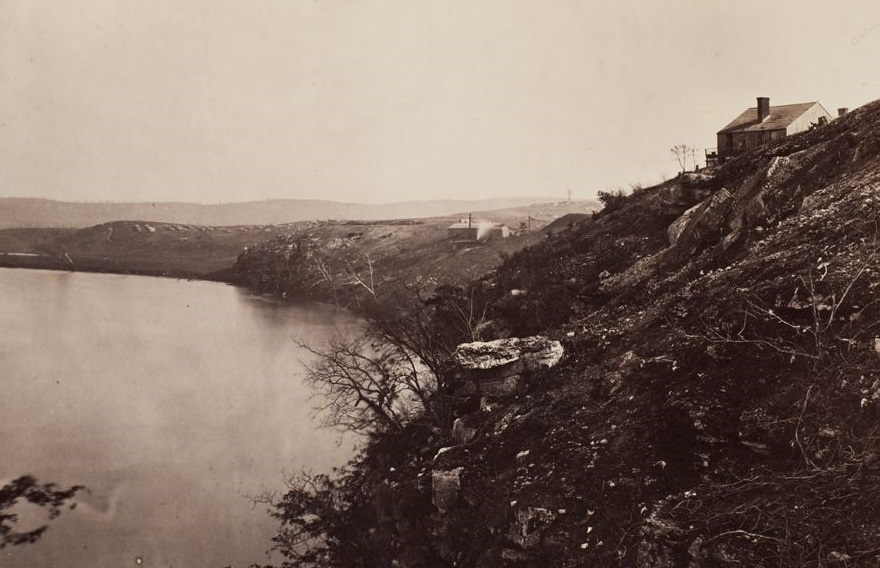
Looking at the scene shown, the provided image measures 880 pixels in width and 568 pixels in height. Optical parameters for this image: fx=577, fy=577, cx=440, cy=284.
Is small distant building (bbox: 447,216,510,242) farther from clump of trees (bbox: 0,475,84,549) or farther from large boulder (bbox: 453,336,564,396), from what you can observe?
clump of trees (bbox: 0,475,84,549)

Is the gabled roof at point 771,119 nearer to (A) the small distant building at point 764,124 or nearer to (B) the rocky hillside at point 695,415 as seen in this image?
(A) the small distant building at point 764,124

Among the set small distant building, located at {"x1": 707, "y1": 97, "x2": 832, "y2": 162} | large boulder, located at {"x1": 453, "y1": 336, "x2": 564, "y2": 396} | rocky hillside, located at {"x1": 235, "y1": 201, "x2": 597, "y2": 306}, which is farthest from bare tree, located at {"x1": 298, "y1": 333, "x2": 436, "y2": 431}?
small distant building, located at {"x1": 707, "y1": 97, "x2": 832, "y2": 162}

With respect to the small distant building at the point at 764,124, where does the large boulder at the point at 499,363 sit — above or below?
below

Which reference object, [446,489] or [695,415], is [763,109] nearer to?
[695,415]

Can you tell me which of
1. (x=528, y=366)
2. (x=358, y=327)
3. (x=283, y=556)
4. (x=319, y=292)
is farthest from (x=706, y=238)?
(x=319, y=292)

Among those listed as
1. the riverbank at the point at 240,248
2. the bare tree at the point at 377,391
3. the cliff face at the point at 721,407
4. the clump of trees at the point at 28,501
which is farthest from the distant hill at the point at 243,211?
the cliff face at the point at 721,407

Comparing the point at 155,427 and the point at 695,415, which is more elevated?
the point at 695,415

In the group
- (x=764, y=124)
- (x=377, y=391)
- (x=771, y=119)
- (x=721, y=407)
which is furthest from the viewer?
(x=771, y=119)

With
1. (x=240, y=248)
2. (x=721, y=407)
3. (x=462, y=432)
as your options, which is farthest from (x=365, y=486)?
(x=240, y=248)
